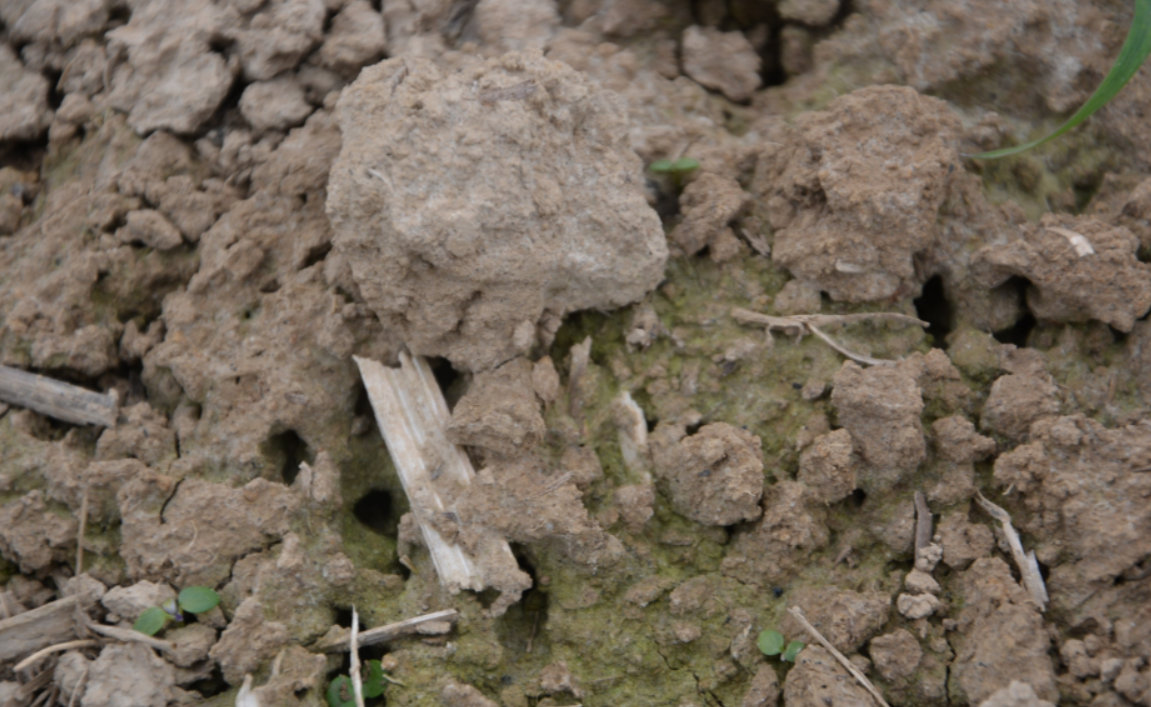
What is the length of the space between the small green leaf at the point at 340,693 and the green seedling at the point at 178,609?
1.20ft

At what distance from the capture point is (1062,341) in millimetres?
2471

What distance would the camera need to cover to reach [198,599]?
7.41ft

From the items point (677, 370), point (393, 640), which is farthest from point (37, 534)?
point (677, 370)

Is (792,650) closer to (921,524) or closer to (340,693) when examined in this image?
(921,524)

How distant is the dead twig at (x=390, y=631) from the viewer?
2.27 metres

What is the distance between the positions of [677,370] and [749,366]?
20cm

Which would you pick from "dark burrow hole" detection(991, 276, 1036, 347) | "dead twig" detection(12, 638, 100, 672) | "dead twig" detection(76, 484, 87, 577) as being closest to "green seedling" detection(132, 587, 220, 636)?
"dead twig" detection(12, 638, 100, 672)

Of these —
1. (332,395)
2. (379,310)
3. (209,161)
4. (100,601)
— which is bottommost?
(100,601)

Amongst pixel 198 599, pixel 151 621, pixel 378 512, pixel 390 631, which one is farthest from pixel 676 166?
pixel 151 621

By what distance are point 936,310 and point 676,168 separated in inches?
34.2

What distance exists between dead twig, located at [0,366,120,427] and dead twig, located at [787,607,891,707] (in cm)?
192

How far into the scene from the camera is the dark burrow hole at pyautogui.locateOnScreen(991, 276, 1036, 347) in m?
2.55

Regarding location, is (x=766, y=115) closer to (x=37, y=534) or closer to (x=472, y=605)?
(x=472, y=605)

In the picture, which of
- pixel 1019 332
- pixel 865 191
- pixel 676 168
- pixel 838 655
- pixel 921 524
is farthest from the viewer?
pixel 676 168
